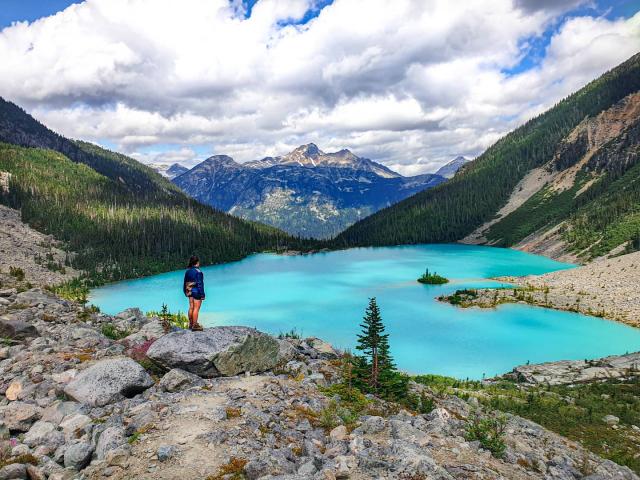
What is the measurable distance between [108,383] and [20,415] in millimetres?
2553

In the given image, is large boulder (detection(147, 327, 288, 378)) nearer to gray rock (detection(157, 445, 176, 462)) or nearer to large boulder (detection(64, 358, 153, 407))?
large boulder (detection(64, 358, 153, 407))

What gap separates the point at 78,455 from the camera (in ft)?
32.3

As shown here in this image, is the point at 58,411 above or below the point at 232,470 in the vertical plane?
above

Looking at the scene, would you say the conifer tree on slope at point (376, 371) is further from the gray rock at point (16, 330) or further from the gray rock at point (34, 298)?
the gray rock at point (34, 298)

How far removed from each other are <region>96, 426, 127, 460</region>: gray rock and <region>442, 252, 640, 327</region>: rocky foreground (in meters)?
65.8

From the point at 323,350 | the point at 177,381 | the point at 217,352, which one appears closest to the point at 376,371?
the point at 323,350

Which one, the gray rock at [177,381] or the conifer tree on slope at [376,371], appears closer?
the gray rock at [177,381]

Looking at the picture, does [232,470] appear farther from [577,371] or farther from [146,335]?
[577,371]

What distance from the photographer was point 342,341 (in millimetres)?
49594

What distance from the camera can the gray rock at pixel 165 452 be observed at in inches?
381

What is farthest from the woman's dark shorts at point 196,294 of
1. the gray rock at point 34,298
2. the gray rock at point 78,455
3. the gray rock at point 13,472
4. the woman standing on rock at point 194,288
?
the gray rock at point 34,298

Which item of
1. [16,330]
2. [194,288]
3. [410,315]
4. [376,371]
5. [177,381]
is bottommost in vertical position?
[410,315]

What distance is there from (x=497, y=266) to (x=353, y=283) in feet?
176

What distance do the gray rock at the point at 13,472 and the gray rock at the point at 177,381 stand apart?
5474 millimetres
